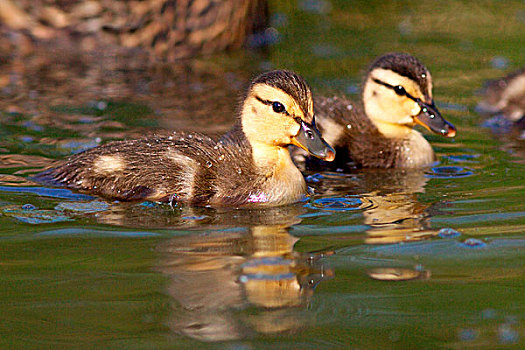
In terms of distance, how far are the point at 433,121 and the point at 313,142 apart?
1.07 metres

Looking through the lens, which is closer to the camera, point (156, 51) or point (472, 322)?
point (472, 322)

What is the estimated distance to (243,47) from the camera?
23.8ft

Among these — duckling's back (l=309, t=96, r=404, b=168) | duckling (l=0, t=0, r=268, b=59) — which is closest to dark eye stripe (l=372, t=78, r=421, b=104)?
duckling's back (l=309, t=96, r=404, b=168)

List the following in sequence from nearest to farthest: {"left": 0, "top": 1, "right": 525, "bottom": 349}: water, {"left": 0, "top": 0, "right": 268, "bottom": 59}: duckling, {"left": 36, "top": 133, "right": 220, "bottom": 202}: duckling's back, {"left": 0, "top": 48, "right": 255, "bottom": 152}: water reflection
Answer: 1. {"left": 0, "top": 1, "right": 525, "bottom": 349}: water
2. {"left": 36, "top": 133, "right": 220, "bottom": 202}: duckling's back
3. {"left": 0, "top": 48, "right": 255, "bottom": 152}: water reflection
4. {"left": 0, "top": 0, "right": 268, "bottom": 59}: duckling

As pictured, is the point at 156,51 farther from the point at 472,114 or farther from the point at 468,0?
the point at 468,0

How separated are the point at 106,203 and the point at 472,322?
189 centimetres

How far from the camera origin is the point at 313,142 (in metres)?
4.14

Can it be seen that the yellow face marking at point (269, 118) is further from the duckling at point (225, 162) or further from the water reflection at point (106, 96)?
the water reflection at point (106, 96)

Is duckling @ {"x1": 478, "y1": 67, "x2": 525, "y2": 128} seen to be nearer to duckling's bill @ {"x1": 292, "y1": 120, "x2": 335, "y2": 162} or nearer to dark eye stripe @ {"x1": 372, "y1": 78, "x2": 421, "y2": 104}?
dark eye stripe @ {"x1": 372, "y1": 78, "x2": 421, "y2": 104}

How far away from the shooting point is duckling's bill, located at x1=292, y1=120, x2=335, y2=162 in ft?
13.4

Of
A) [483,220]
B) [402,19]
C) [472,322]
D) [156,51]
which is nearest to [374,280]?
[472,322]

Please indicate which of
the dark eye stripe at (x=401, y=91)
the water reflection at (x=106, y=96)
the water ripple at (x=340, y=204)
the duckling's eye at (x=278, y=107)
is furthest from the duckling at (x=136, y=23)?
the water ripple at (x=340, y=204)

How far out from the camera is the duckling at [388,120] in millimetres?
4926

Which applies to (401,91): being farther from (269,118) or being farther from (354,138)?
(269,118)
